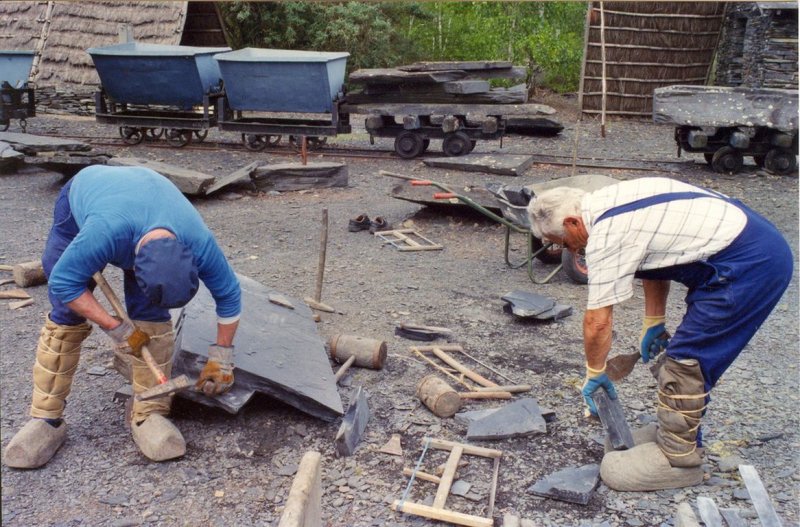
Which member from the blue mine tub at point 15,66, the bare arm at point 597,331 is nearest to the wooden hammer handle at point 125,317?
the bare arm at point 597,331

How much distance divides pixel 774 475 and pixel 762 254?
1.29 metres

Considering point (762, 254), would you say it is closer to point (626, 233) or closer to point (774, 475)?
point (626, 233)

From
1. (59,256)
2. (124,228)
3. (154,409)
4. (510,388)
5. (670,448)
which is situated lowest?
(510,388)

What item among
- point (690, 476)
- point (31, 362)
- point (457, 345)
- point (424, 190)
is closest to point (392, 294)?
point (457, 345)

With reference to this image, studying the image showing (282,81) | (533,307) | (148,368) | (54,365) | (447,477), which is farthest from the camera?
(282,81)

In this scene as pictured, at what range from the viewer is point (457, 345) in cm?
558

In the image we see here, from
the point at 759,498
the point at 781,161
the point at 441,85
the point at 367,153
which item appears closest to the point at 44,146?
the point at 367,153

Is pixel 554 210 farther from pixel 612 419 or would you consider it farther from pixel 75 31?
pixel 75 31

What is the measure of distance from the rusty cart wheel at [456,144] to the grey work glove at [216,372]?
8872mm

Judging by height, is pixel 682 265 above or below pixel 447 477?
above

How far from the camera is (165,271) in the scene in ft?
11.2

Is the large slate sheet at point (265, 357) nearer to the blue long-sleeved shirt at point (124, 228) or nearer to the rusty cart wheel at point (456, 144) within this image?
the blue long-sleeved shirt at point (124, 228)

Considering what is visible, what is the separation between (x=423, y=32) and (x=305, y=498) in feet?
63.2

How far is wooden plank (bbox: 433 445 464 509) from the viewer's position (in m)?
3.68
